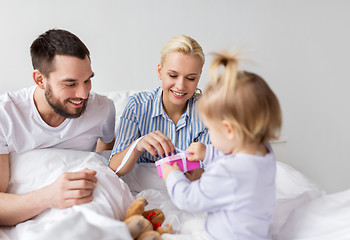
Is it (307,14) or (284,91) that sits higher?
(307,14)

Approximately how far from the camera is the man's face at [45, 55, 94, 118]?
4.91 feet

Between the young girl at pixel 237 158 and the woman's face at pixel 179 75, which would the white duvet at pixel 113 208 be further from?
the woman's face at pixel 179 75

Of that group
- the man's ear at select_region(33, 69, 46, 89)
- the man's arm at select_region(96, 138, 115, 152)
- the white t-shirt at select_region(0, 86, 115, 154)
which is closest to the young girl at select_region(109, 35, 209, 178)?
the white t-shirt at select_region(0, 86, 115, 154)

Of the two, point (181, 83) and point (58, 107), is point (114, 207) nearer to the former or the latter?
point (58, 107)

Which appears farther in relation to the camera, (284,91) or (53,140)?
(284,91)

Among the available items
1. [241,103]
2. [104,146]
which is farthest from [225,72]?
[104,146]

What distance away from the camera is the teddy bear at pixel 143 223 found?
3.69ft

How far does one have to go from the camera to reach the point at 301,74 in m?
2.76

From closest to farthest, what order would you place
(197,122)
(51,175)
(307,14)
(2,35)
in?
(51,175)
(197,122)
(2,35)
(307,14)

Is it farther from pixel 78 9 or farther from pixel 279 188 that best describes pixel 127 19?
pixel 279 188

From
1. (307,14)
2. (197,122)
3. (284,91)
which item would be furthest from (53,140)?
(307,14)

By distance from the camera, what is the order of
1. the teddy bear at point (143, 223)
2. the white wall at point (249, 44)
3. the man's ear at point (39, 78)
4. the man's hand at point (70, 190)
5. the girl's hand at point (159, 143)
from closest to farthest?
the teddy bear at point (143, 223) → the man's hand at point (70, 190) → the girl's hand at point (159, 143) → the man's ear at point (39, 78) → the white wall at point (249, 44)

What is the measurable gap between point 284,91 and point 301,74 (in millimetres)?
174

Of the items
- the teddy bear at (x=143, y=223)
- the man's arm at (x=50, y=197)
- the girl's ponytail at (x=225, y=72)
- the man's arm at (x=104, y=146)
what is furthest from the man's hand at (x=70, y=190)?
the man's arm at (x=104, y=146)
